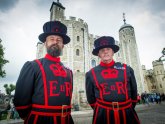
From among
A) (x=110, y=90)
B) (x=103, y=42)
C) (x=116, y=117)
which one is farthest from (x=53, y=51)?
(x=116, y=117)

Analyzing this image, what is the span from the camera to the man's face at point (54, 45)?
308cm

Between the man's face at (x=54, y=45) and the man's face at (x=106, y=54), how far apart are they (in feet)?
3.57

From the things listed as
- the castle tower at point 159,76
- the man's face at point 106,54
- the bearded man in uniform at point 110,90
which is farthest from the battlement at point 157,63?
the man's face at point 106,54

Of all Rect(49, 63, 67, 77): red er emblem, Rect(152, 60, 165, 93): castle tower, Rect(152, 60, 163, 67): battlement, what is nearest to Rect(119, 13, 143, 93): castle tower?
Rect(152, 60, 165, 93): castle tower

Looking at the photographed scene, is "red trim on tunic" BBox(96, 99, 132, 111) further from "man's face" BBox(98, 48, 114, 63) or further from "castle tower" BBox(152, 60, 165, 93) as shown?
"castle tower" BBox(152, 60, 165, 93)

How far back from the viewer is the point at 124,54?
3841cm

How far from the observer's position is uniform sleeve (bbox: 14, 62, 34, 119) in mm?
2531

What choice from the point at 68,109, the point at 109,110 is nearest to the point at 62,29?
the point at 68,109

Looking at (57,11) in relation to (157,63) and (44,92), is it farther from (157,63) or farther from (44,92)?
(157,63)

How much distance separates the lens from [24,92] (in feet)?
8.39

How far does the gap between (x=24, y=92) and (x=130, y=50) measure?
37.8m

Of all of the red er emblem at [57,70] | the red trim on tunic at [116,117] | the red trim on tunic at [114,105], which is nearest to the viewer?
the red er emblem at [57,70]

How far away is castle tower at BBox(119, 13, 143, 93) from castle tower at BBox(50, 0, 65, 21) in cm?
1708

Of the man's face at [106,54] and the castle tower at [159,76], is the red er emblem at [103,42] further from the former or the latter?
the castle tower at [159,76]
